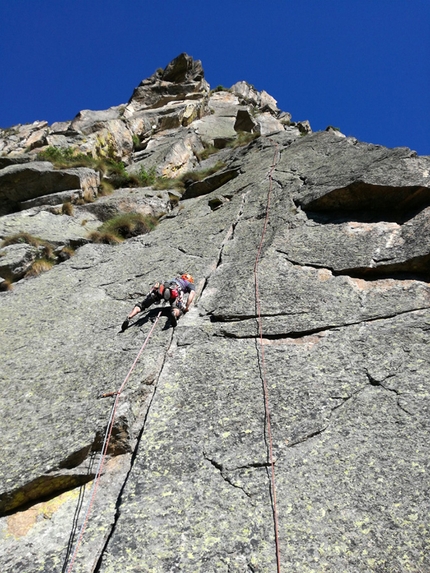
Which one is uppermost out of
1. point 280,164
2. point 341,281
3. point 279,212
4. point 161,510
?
point 280,164

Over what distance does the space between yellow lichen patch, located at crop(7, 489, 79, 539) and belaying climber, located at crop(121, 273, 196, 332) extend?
3.24 m

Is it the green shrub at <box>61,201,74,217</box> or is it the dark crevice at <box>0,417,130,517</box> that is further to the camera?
the green shrub at <box>61,201,74,217</box>

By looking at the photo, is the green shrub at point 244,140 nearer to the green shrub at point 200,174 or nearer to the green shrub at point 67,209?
the green shrub at point 200,174

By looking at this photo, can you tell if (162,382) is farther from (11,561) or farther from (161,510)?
(11,561)

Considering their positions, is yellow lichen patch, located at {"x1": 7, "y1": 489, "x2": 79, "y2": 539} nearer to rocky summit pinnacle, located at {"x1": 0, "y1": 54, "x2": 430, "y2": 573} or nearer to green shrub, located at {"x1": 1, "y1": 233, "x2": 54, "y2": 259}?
rocky summit pinnacle, located at {"x1": 0, "y1": 54, "x2": 430, "y2": 573}

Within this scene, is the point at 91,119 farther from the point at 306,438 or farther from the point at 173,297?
the point at 306,438

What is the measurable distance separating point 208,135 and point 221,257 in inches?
793

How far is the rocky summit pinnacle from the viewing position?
4.23 m

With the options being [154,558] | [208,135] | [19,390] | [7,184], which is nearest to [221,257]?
[19,390]

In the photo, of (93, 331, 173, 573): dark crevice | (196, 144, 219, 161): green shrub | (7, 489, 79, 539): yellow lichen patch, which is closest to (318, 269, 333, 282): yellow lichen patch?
(93, 331, 173, 573): dark crevice

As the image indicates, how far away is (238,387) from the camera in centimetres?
591

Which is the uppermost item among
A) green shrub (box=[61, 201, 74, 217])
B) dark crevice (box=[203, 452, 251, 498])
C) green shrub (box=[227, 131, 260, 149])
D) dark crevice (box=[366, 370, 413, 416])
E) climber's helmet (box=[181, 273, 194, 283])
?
green shrub (box=[227, 131, 260, 149])

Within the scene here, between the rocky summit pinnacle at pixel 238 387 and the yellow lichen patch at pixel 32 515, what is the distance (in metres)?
0.01

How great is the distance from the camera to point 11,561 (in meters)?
4.31
